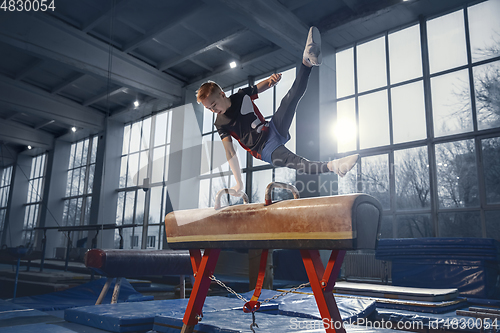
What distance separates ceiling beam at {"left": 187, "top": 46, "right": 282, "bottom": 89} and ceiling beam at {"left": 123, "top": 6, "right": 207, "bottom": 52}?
6.55 feet

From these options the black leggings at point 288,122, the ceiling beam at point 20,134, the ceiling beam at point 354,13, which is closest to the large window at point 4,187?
the ceiling beam at point 20,134

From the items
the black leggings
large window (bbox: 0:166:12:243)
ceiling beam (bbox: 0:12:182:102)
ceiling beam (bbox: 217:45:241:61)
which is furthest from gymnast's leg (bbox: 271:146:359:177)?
ceiling beam (bbox: 217:45:241:61)

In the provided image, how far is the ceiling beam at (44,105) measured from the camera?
14.5 feet

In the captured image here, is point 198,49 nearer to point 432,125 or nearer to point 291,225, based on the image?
point 432,125

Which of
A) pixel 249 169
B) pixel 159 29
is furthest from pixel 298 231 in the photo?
pixel 249 169

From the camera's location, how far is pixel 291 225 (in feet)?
5.75

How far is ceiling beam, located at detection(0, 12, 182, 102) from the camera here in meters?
4.66

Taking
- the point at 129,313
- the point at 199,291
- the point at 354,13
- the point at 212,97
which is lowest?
the point at 129,313

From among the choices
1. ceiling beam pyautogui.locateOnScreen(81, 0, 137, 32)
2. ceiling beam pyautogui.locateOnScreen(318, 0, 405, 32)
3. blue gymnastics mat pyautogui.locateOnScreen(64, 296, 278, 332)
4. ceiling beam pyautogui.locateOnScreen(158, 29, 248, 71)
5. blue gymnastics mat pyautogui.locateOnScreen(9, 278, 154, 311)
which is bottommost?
blue gymnastics mat pyautogui.locateOnScreen(9, 278, 154, 311)

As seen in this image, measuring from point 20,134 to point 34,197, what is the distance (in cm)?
82

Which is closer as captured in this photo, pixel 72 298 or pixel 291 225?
pixel 291 225

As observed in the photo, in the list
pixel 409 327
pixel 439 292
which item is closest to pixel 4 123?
pixel 409 327

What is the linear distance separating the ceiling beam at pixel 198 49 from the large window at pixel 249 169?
179 cm

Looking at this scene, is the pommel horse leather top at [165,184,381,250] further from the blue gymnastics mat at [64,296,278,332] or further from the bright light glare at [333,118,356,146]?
the bright light glare at [333,118,356,146]
